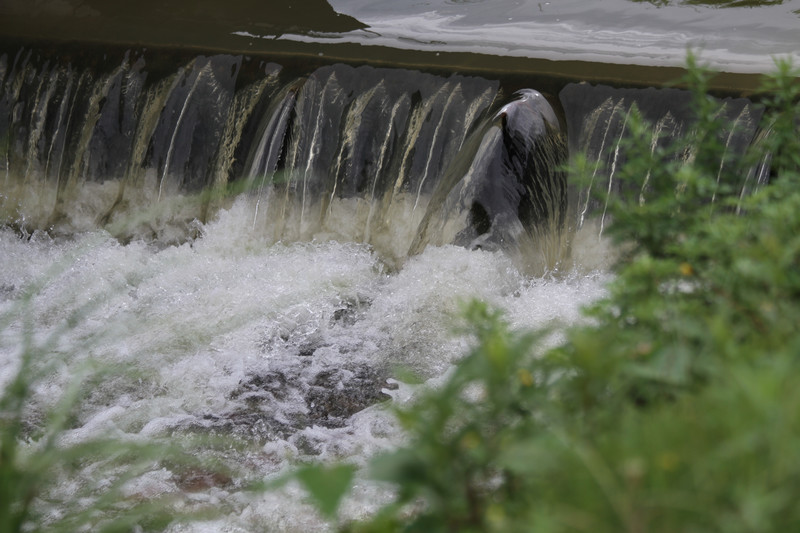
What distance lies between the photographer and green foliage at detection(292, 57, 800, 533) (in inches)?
28.0

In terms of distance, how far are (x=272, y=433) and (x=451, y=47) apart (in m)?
3.21

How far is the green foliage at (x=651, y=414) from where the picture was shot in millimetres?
710

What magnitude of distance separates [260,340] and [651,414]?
3326 mm

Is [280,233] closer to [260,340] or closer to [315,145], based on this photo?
[315,145]

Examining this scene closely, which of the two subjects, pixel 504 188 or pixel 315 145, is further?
pixel 315 145

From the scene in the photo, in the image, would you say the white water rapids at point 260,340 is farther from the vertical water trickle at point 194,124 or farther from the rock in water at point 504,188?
the vertical water trickle at point 194,124

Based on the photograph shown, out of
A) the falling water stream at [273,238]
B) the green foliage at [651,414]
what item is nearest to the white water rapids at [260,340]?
the falling water stream at [273,238]

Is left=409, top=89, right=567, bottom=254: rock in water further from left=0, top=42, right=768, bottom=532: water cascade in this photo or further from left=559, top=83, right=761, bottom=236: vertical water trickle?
left=559, top=83, right=761, bottom=236: vertical water trickle

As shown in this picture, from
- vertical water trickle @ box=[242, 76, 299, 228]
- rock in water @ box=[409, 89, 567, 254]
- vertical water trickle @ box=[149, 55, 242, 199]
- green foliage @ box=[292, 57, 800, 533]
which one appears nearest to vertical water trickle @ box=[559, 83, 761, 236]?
rock in water @ box=[409, 89, 567, 254]

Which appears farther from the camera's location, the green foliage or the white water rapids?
the white water rapids

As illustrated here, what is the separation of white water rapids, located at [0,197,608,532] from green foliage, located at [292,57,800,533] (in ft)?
5.29

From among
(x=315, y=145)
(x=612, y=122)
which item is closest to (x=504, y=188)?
(x=612, y=122)

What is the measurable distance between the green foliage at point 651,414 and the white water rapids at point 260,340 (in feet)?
5.29

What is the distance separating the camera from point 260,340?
4.01 metres
